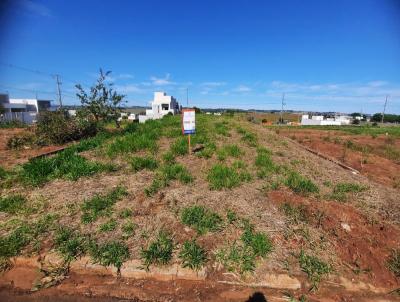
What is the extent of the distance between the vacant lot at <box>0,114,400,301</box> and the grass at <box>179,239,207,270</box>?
0.05 ft

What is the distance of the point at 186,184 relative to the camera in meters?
4.61

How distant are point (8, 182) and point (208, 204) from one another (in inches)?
162

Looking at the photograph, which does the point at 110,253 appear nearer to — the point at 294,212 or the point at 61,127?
the point at 294,212

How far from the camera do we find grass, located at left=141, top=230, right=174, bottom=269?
2737 millimetres

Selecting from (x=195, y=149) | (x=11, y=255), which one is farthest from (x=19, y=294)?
(x=195, y=149)

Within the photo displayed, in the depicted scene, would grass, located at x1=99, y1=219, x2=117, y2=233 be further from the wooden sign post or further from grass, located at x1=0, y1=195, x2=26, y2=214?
the wooden sign post

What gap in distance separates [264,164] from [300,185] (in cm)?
114

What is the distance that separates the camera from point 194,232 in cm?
326

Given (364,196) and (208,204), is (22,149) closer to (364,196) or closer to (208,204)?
(208,204)

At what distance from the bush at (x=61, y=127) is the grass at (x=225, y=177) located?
758cm

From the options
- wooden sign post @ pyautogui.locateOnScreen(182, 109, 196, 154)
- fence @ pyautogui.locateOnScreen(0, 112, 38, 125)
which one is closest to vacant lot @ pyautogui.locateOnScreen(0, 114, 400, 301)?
wooden sign post @ pyautogui.locateOnScreen(182, 109, 196, 154)

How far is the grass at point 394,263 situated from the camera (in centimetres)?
279

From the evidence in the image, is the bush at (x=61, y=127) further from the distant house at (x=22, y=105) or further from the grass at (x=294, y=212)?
the distant house at (x=22, y=105)

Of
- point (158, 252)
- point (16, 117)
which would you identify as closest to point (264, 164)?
point (158, 252)
